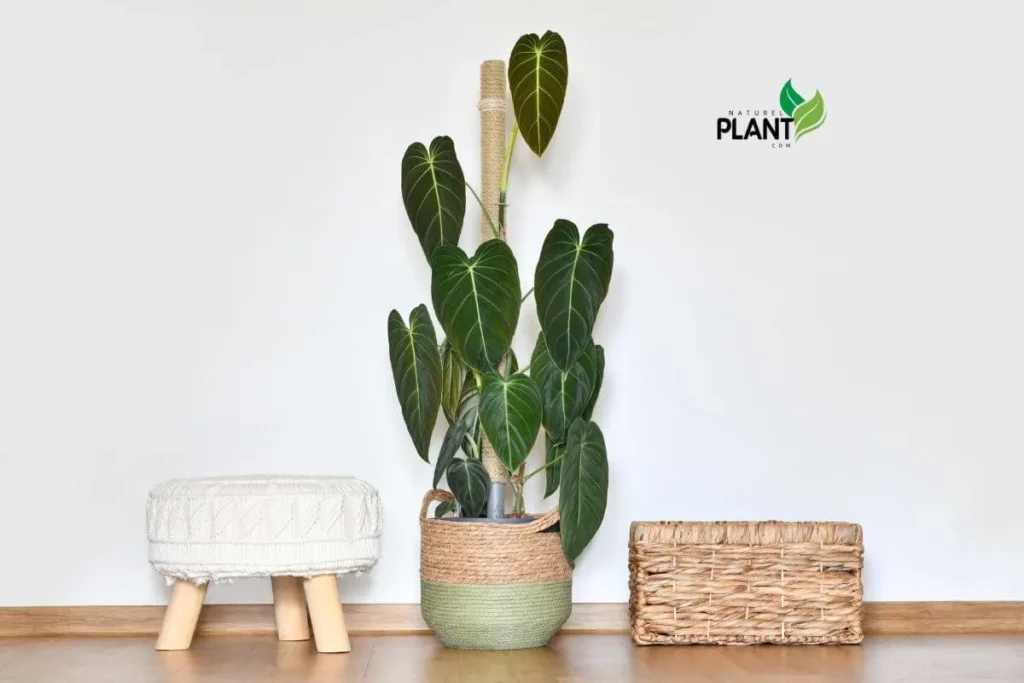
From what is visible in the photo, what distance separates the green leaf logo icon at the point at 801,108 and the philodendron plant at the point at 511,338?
0.75 m

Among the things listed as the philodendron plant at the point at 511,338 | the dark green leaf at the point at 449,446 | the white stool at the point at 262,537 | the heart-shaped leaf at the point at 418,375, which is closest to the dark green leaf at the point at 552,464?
the philodendron plant at the point at 511,338

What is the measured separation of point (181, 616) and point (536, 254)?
1.26 m

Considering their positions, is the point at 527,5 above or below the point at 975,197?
above

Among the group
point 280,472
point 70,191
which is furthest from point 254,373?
point 70,191

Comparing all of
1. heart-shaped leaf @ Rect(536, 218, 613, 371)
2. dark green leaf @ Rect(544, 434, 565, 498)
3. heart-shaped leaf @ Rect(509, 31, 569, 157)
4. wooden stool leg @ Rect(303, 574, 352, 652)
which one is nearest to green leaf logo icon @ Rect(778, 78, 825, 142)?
heart-shaped leaf @ Rect(509, 31, 569, 157)

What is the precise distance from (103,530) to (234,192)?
94 cm

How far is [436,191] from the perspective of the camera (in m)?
2.89

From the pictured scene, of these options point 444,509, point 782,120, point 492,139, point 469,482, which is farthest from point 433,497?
point 782,120

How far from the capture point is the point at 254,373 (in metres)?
3.25

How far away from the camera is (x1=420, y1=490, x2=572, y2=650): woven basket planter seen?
2.82 m

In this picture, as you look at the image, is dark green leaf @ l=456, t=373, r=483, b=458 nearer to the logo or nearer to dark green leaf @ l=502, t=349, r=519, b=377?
dark green leaf @ l=502, t=349, r=519, b=377

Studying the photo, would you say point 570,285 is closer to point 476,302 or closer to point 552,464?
point 476,302

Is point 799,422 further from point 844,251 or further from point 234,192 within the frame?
point 234,192

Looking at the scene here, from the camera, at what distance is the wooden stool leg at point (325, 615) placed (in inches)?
111
